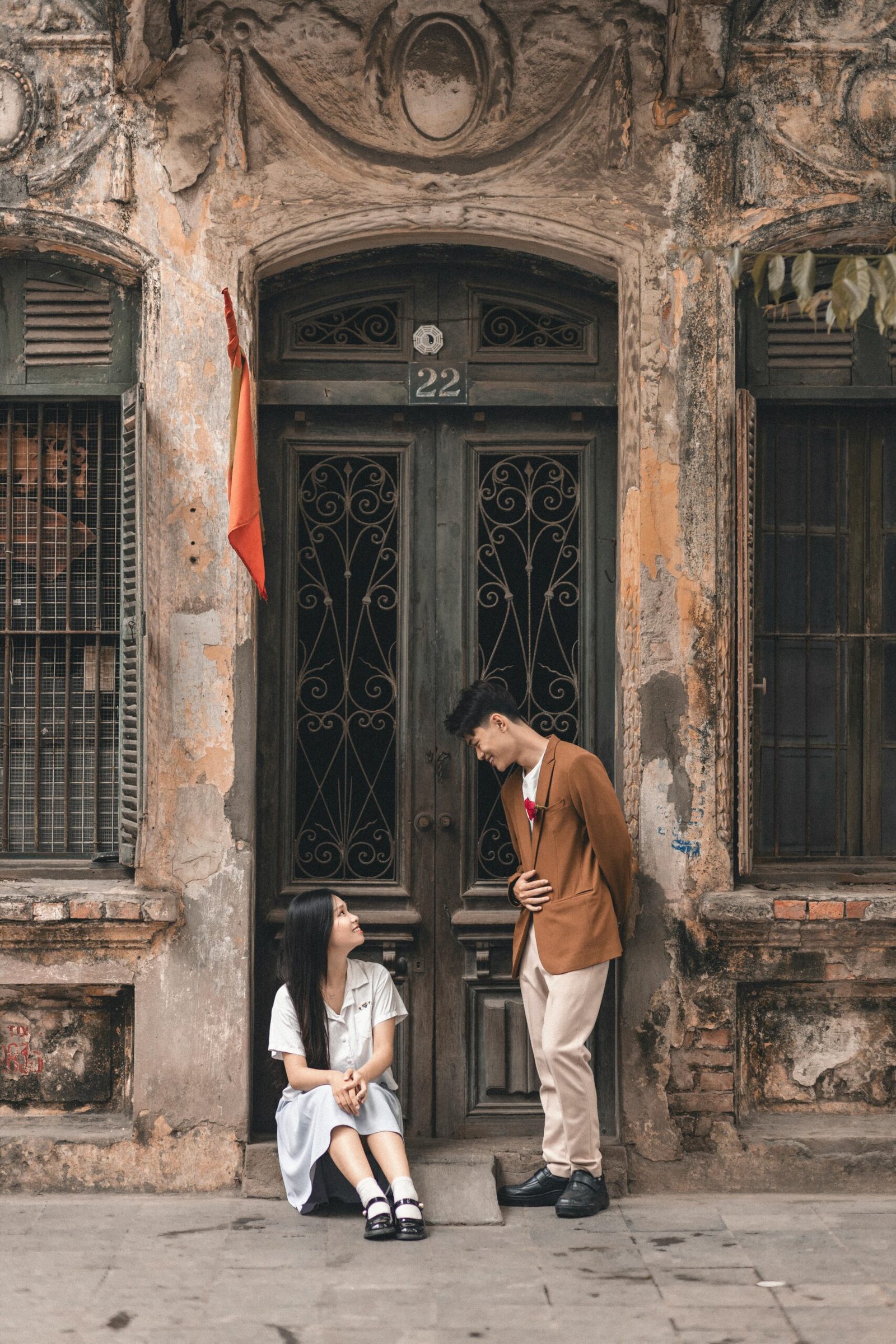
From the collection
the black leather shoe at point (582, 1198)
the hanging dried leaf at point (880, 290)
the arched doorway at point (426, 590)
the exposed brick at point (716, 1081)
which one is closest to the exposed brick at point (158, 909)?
the arched doorway at point (426, 590)

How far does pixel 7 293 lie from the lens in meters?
5.74

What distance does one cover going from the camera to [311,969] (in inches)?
201

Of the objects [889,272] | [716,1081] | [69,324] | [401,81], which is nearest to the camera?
[889,272]

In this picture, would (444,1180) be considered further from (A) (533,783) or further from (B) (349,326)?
(B) (349,326)

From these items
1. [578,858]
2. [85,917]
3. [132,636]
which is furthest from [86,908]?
[578,858]

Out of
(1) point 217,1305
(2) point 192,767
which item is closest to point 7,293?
(2) point 192,767

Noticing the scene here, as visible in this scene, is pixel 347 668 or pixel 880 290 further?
pixel 347 668

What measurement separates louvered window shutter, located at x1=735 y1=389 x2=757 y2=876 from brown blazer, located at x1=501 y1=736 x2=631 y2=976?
594 millimetres

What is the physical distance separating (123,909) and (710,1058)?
2.45 meters

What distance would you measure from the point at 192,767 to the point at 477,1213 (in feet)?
6.78

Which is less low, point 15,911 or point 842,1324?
point 15,911

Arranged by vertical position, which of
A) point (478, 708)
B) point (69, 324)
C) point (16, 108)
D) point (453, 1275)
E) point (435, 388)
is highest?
point (16, 108)

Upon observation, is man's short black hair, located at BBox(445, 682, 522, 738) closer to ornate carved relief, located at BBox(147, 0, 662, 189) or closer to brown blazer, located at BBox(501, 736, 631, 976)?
brown blazer, located at BBox(501, 736, 631, 976)

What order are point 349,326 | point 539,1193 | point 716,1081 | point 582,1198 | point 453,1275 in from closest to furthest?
point 453,1275 → point 582,1198 → point 539,1193 → point 716,1081 → point 349,326
